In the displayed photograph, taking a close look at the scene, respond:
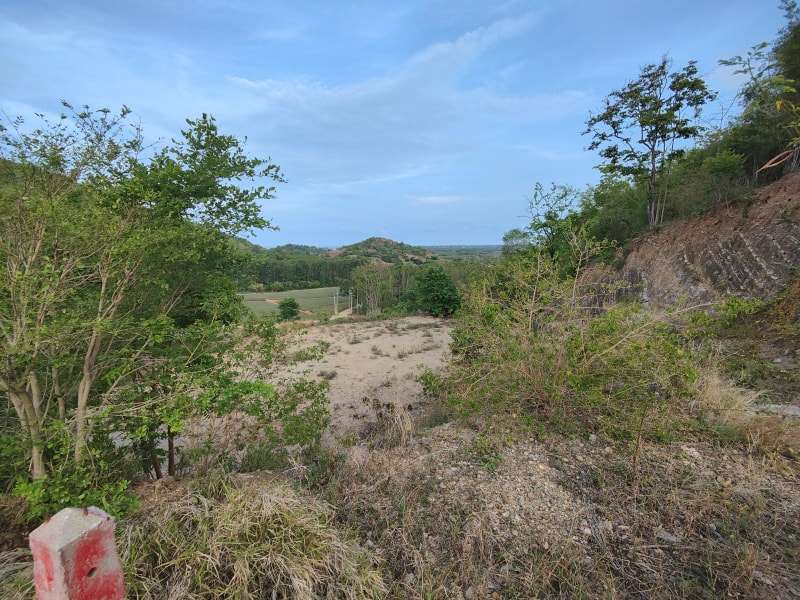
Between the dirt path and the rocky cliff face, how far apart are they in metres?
6.61

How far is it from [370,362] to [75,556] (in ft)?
39.3

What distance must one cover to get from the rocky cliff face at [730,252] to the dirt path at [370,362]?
260 inches

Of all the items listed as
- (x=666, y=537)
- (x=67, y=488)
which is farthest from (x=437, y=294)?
(x=67, y=488)

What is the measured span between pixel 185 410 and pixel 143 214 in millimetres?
1693

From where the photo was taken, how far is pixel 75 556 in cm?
125

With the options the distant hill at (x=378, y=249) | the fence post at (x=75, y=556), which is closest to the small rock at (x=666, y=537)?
the fence post at (x=75, y=556)

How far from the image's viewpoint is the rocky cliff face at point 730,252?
8258 mm

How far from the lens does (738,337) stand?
710 cm

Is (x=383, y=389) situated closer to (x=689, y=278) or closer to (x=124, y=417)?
(x=124, y=417)

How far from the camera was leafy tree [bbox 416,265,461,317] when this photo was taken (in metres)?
23.7

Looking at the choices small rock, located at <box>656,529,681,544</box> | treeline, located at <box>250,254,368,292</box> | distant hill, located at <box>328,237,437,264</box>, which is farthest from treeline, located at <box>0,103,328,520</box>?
distant hill, located at <box>328,237,437,264</box>

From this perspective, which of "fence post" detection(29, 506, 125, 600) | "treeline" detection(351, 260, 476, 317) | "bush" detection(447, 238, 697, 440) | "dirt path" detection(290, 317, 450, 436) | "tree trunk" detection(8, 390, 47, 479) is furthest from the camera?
"treeline" detection(351, 260, 476, 317)

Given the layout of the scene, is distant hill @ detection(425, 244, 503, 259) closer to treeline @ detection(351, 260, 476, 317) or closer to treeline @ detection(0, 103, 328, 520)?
treeline @ detection(351, 260, 476, 317)

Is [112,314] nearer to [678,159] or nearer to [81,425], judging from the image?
[81,425]
